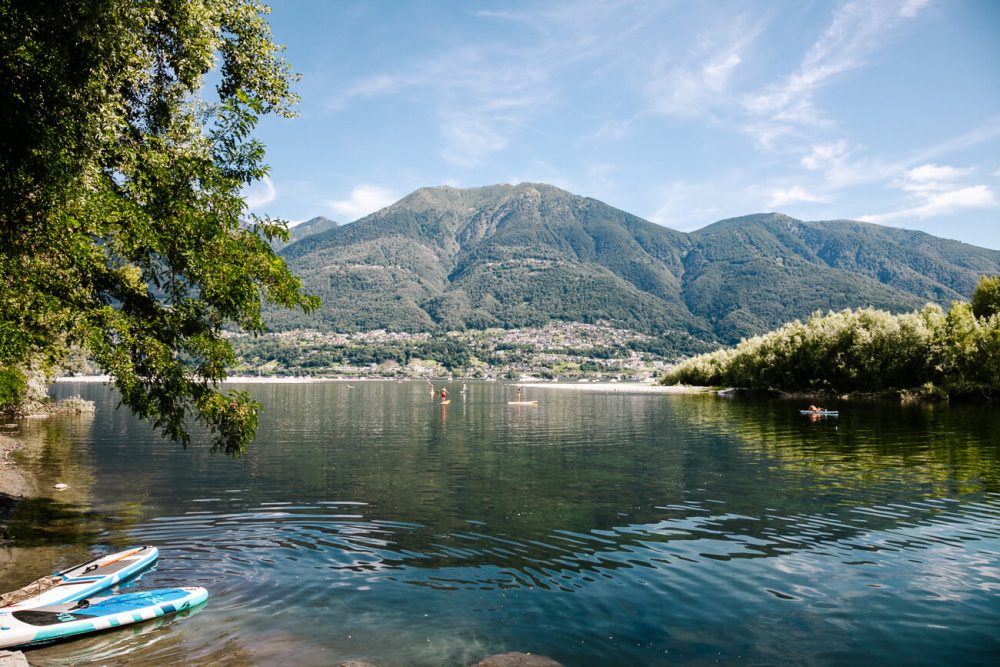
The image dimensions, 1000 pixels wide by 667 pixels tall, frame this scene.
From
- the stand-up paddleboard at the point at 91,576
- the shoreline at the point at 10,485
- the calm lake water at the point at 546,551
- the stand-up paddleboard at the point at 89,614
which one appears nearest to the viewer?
the stand-up paddleboard at the point at 89,614

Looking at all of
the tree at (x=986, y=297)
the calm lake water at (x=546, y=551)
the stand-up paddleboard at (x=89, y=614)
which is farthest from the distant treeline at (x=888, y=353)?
the stand-up paddleboard at (x=89, y=614)

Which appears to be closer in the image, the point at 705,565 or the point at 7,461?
the point at 705,565

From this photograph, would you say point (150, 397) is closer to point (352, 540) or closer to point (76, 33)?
point (352, 540)

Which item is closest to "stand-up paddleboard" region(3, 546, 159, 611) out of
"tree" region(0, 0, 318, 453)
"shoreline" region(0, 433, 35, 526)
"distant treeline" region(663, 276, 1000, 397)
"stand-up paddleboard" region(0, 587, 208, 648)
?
"stand-up paddleboard" region(0, 587, 208, 648)

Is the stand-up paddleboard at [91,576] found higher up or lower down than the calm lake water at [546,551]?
higher up

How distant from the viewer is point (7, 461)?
3519 centimetres

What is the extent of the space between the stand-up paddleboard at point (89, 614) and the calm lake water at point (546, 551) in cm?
35

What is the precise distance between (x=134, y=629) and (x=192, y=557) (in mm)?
5231

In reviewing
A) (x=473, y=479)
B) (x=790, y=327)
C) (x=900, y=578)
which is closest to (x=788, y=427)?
(x=473, y=479)

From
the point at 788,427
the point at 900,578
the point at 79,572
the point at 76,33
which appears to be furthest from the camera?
the point at 788,427

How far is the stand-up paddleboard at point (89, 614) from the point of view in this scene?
12.4 m

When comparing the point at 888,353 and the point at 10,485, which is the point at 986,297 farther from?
the point at 10,485

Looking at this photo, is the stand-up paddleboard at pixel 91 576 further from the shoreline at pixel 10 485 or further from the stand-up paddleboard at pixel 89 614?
the shoreline at pixel 10 485

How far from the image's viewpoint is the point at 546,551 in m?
19.4
